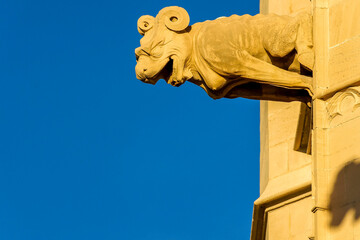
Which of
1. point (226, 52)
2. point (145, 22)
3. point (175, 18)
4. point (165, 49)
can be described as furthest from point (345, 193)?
point (145, 22)

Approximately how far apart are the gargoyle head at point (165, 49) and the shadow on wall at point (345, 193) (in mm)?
1503

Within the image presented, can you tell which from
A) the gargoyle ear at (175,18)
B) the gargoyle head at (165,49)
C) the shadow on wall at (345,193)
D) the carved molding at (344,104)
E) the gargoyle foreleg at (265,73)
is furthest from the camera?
the gargoyle ear at (175,18)

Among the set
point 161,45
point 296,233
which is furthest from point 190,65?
point 296,233

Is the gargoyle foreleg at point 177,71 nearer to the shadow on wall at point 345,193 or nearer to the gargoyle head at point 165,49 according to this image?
the gargoyle head at point 165,49

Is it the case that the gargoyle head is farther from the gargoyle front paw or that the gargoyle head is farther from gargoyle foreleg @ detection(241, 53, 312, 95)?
gargoyle foreleg @ detection(241, 53, 312, 95)

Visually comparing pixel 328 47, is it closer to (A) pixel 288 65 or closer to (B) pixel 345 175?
(A) pixel 288 65

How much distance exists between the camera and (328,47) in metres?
8.45

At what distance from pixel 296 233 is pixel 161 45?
3512mm

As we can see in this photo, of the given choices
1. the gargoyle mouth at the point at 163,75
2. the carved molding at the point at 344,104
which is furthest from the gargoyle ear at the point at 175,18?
the carved molding at the point at 344,104

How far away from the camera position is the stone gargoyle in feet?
28.7

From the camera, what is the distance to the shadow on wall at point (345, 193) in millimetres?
7711

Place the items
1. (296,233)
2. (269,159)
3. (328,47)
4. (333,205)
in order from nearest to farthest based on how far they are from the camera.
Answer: (333,205)
(328,47)
(296,233)
(269,159)

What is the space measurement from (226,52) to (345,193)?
1.54 meters

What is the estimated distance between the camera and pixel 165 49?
8867 millimetres
